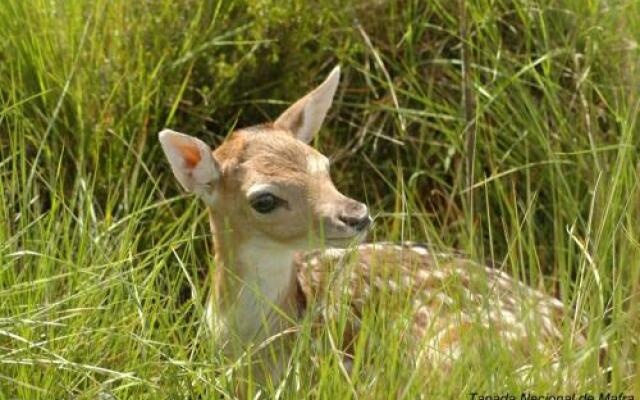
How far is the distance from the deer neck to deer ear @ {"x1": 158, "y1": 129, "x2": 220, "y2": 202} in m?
0.14

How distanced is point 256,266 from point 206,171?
12.4 inches

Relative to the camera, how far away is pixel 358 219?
4.43 metres

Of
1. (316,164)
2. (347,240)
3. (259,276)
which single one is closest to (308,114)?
(316,164)

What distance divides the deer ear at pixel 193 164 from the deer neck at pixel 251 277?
5.7 inches

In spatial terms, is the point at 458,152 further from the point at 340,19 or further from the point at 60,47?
the point at 60,47

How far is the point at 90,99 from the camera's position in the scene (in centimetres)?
536

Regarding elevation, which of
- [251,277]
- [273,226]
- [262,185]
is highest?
[262,185]

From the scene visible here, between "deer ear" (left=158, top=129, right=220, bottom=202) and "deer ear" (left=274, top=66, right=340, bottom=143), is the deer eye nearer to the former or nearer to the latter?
"deer ear" (left=158, top=129, right=220, bottom=202)

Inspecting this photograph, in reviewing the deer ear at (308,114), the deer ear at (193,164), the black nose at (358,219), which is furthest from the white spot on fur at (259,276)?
the deer ear at (308,114)

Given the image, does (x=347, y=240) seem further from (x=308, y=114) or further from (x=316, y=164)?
(x=308, y=114)

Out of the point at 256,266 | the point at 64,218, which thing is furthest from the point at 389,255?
the point at 64,218

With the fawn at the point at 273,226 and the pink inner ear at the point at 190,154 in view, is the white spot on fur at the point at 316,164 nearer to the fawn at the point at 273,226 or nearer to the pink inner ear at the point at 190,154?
the fawn at the point at 273,226

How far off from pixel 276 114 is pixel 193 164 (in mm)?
1043

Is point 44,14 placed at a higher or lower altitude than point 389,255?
higher
